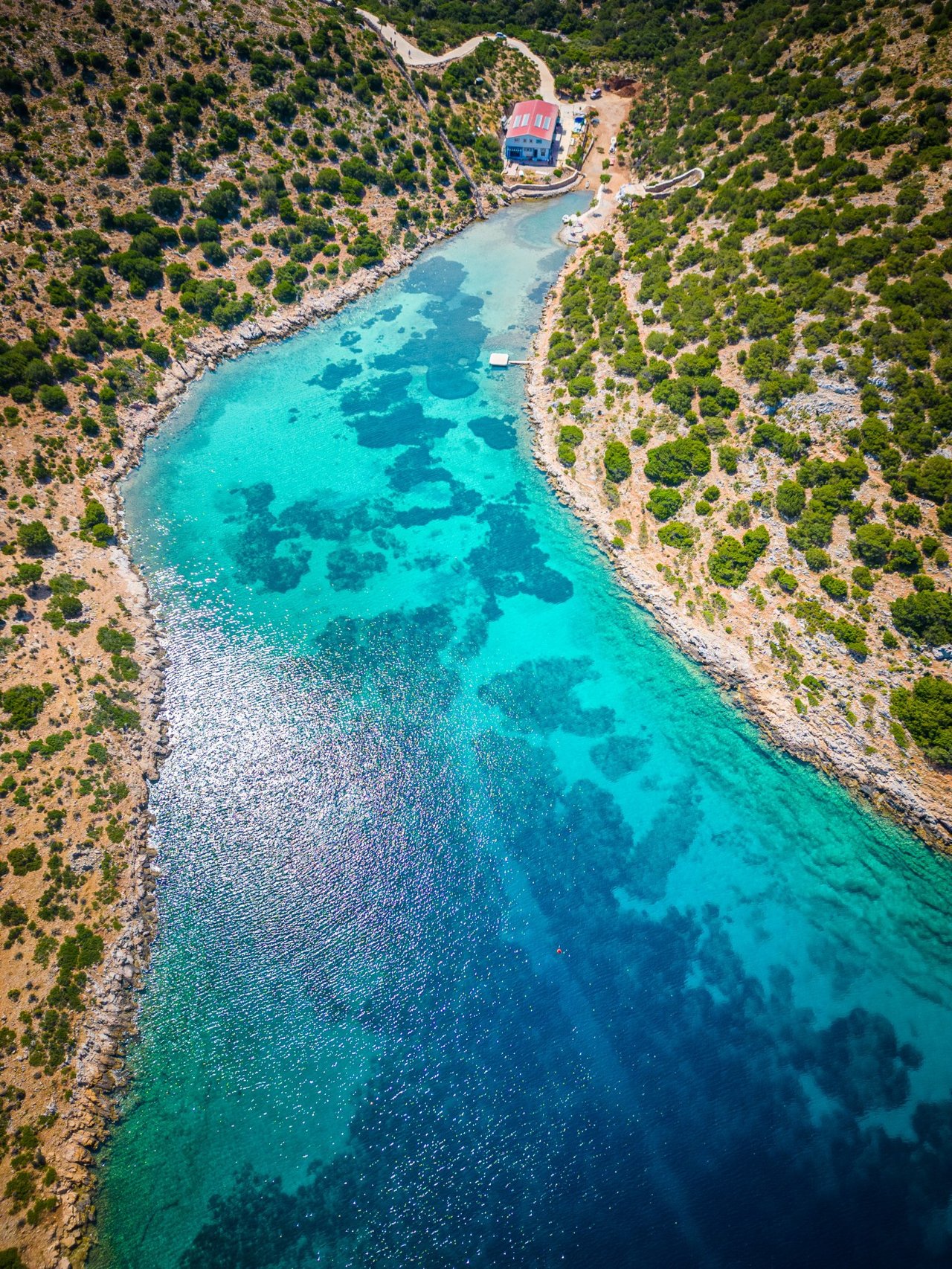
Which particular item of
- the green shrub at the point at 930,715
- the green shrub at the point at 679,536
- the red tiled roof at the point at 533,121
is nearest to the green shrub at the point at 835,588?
the green shrub at the point at 930,715

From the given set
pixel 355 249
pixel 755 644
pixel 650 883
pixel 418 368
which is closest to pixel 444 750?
pixel 650 883

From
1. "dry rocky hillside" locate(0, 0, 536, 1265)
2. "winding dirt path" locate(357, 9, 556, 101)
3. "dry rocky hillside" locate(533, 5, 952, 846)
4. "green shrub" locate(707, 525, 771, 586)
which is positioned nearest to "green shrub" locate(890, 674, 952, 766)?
"dry rocky hillside" locate(533, 5, 952, 846)

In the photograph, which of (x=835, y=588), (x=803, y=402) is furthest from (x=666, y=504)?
(x=835, y=588)

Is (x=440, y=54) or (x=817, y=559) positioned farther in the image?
(x=440, y=54)

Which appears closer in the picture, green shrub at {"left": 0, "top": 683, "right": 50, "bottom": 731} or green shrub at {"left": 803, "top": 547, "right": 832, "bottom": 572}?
green shrub at {"left": 0, "top": 683, "right": 50, "bottom": 731}

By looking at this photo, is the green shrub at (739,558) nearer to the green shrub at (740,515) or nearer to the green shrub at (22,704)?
the green shrub at (740,515)

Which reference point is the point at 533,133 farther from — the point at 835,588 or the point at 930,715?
the point at 930,715

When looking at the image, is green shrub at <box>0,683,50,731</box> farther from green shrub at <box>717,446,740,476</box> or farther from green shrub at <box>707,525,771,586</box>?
green shrub at <box>717,446,740,476</box>
